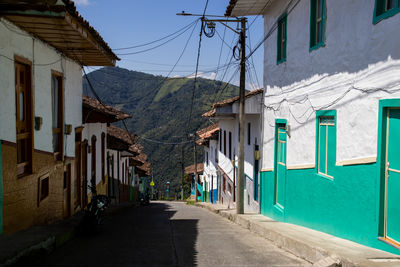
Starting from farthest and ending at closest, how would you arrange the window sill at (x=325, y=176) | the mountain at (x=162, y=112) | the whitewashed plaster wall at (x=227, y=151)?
the mountain at (x=162, y=112)
the whitewashed plaster wall at (x=227, y=151)
the window sill at (x=325, y=176)

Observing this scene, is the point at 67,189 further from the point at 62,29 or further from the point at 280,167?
the point at 280,167

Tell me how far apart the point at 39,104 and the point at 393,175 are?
701 cm

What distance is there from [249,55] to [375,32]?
7247 millimetres

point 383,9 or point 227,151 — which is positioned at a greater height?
point 383,9

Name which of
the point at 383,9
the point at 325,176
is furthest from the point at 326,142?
the point at 383,9

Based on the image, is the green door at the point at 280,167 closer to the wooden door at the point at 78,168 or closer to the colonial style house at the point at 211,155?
the wooden door at the point at 78,168

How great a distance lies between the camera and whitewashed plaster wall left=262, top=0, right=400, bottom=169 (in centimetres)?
628

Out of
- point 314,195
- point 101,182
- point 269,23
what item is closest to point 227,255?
point 314,195

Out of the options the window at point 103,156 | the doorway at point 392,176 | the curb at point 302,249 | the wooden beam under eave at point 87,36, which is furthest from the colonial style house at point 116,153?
the doorway at point 392,176

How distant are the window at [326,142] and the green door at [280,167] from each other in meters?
2.37

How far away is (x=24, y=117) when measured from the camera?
8383mm

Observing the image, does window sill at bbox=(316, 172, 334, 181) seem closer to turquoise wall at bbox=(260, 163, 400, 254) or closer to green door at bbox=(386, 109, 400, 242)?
turquoise wall at bbox=(260, 163, 400, 254)

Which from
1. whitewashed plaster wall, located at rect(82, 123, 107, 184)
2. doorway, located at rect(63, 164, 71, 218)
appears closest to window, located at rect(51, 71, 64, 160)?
doorway, located at rect(63, 164, 71, 218)

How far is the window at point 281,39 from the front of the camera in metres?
11.4
